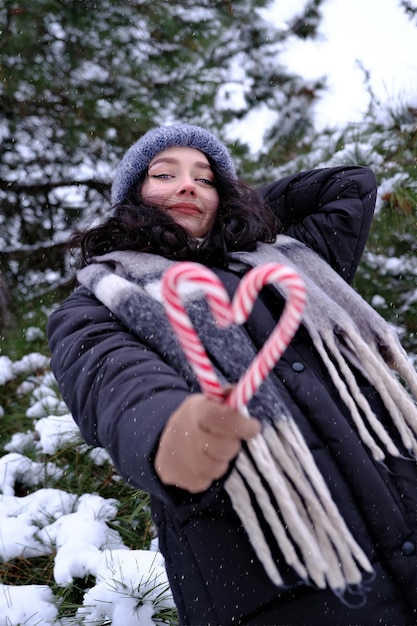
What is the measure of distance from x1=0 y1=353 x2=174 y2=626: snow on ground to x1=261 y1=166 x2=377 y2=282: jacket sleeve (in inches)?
50.0

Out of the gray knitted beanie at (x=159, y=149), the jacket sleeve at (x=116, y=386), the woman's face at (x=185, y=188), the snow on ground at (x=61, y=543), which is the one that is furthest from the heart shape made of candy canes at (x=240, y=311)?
the snow on ground at (x=61, y=543)

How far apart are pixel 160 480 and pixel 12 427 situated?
2720 millimetres

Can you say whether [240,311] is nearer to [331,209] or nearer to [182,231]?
[182,231]

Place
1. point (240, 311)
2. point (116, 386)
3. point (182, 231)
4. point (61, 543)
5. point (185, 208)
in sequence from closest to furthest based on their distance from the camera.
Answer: point (240, 311) < point (116, 386) < point (182, 231) < point (185, 208) < point (61, 543)

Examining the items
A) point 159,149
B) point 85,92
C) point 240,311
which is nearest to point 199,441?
point 240,311

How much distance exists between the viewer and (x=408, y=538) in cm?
121

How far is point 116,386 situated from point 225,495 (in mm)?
317

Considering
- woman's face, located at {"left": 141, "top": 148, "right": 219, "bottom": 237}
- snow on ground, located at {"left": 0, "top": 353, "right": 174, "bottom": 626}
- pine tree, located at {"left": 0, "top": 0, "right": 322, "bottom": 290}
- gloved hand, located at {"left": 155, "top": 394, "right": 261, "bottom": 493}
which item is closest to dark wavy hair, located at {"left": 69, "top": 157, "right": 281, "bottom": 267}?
woman's face, located at {"left": 141, "top": 148, "right": 219, "bottom": 237}

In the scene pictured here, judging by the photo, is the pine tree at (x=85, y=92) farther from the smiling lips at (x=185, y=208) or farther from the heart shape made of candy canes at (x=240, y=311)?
the heart shape made of candy canes at (x=240, y=311)

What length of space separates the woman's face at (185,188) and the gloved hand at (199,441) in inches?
37.1

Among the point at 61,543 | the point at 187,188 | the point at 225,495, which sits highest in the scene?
the point at 187,188

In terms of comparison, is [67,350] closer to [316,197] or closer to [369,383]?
[369,383]

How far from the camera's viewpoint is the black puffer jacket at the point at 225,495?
1066 millimetres

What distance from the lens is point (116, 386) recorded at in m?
1.08
